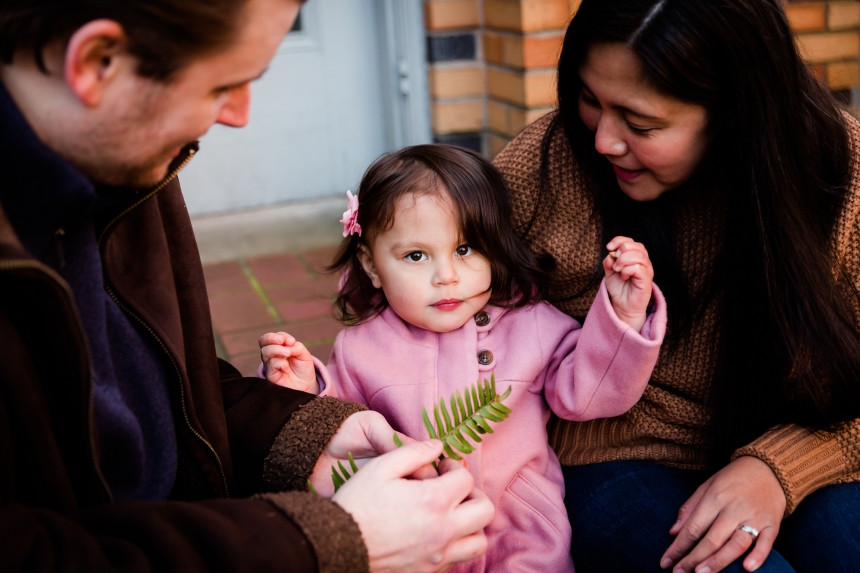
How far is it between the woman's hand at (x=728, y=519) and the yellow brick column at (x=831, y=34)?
2.39 metres

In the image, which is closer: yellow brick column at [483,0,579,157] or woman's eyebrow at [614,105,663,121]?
woman's eyebrow at [614,105,663,121]

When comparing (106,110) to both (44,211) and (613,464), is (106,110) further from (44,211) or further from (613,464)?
(613,464)

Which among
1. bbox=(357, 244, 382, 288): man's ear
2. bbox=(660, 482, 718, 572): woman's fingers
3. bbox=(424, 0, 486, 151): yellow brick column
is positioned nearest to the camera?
bbox=(660, 482, 718, 572): woman's fingers

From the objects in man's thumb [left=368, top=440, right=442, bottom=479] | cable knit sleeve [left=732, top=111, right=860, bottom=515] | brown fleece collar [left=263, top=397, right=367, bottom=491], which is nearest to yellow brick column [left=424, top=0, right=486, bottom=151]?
cable knit sleeve [left=732, top=111, right=860, bottom=515]

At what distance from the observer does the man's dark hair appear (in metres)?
1.10

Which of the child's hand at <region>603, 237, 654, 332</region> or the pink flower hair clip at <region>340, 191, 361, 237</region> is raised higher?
the pink flower hair clip at <region>340, 191, 361, 237</region>

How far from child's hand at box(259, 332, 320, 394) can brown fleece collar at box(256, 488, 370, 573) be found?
56cm

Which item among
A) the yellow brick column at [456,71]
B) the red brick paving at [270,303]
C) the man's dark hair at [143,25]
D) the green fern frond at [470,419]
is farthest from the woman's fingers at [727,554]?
the yellow brick column at [456,71]

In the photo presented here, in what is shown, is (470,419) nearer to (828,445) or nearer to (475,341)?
(475,341)

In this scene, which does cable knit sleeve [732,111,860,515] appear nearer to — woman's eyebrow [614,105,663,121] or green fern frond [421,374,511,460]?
woman's eyebrow [614,105,663,121]

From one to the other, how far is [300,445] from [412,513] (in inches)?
14.7

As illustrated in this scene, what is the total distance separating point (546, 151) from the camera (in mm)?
2033

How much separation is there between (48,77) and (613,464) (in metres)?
1.40

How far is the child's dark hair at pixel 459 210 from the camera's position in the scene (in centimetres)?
187
